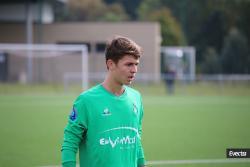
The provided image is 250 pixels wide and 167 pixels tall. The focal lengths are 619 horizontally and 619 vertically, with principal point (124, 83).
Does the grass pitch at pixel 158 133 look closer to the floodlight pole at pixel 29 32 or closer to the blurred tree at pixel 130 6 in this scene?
the floodlight pole at pixel 29 32

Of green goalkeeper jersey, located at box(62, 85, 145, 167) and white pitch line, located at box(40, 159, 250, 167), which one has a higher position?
green goalkeeper jersey, located at box(62, 85, 145, 167)

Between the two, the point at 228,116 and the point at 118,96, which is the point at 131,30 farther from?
the point at 118,96

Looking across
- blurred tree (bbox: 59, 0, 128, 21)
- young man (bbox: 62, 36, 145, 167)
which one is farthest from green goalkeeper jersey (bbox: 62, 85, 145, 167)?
blurred tree (bbox: 59, 0, 128, 21)

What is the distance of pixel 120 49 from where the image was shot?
176 inches

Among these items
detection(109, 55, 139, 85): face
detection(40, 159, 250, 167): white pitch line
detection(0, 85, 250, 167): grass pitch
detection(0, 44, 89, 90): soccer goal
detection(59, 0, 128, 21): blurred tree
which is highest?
detection(59, 0, 128, 21): blurred tree

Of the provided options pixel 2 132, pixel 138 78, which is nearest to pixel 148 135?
pixel 2 132

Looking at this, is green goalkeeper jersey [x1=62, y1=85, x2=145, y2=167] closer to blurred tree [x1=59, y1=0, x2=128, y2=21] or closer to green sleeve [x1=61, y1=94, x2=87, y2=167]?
green sleeve [x1=61, y1=94, x2=87, y2=167]

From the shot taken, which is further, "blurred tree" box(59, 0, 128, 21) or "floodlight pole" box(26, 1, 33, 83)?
"blurred tree" box(59, 0, 128, 21)

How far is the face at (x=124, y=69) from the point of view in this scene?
14.8ft

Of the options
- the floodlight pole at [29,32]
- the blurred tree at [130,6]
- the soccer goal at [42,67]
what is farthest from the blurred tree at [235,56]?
the blurred tree at [130,6]

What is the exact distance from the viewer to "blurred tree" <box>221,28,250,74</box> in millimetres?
55594

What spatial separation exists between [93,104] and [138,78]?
3378 centimetres

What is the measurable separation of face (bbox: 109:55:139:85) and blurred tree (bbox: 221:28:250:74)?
5187cm

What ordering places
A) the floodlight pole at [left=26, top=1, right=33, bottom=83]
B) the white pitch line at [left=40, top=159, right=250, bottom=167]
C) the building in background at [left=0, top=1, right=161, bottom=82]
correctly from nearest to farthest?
the white pitch line at [left=40, top=159, right=250, bottom=167] → the floodlight pole at [left=26, top=1, right=33, bottom=83] → the building in background at [left=0, top=1, right=161, bottom=82]
